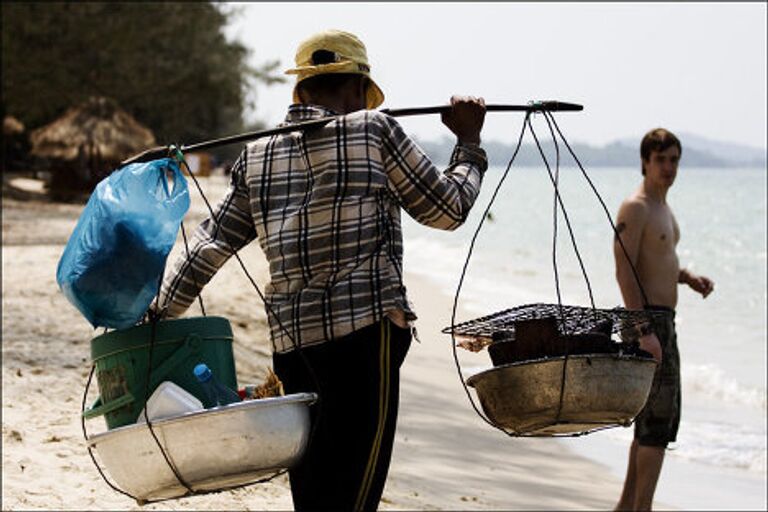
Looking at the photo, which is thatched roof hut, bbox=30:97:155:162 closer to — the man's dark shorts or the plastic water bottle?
the man's dark shorts

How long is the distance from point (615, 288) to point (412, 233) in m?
17.5

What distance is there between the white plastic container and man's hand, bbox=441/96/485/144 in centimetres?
96

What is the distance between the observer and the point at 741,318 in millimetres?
23422

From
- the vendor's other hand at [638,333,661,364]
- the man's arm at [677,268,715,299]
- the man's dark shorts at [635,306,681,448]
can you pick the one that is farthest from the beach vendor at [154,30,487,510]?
the man's arm at [677,268,715,299]

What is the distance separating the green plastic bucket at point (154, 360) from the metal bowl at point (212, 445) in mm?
172

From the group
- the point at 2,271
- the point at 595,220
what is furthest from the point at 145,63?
the point at 595,220

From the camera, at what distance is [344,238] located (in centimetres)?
330

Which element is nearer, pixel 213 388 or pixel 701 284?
pixel 213 388

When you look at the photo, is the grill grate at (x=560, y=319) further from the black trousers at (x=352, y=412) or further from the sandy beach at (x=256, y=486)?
the sandy beach at (x=256, y=486)

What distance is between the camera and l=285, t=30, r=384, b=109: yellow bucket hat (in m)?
3.39

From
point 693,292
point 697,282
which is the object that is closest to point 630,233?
point 697,282

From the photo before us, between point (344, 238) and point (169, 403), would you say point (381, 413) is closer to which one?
point (344, 238)

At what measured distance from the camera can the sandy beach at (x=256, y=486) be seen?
5969 mm

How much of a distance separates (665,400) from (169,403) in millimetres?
3169
